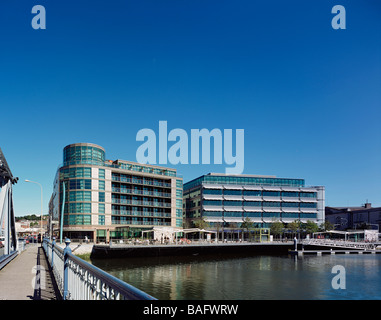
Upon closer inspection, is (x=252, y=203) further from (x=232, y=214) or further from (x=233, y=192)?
(x=232, y=214)

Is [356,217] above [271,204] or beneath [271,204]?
beneath

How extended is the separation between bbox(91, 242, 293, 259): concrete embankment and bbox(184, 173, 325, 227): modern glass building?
2136cm

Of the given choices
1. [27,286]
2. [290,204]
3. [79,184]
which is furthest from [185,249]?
[27,286]

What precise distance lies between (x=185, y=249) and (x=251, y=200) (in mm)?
41128

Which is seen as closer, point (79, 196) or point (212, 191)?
point (79, 196)

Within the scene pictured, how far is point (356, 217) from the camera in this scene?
4781 inches

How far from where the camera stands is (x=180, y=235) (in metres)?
89.0

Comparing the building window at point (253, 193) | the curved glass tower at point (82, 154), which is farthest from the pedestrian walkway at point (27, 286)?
the building window at point (253, 193)

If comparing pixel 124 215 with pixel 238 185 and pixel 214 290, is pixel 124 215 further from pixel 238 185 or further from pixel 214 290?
pixel 214 290

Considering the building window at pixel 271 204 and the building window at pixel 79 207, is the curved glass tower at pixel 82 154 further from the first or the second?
the building window at pixel 271 204

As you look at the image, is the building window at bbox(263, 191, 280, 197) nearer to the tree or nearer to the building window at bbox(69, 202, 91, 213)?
the tree

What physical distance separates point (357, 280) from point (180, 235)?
5751 centimetres

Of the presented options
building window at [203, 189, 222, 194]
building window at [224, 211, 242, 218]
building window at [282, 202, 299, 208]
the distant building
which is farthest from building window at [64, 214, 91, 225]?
the distant building
